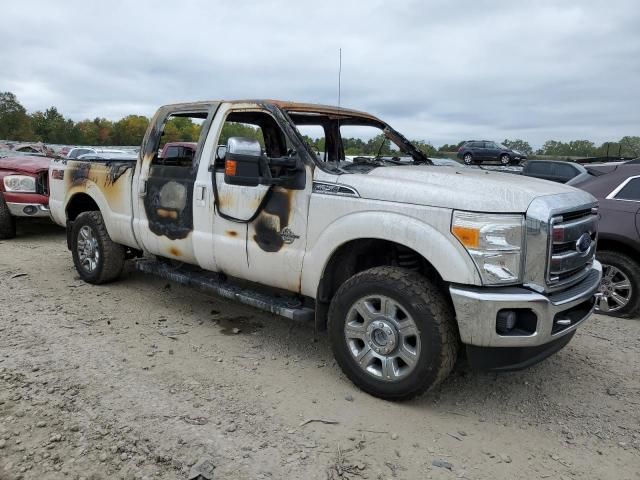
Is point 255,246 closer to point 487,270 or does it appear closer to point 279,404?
point 279,404

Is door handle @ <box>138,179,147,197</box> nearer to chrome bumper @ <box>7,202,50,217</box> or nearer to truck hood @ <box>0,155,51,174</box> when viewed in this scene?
chrome bumper @ <box>7,202,50,217</box>

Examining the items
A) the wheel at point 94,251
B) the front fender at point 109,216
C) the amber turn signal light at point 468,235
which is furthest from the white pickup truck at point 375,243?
the wheel at point 94,251

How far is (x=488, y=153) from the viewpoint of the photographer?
95.6 ft

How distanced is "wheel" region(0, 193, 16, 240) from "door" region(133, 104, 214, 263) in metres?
4.58

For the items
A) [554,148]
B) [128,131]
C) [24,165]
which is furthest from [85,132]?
[24,165]

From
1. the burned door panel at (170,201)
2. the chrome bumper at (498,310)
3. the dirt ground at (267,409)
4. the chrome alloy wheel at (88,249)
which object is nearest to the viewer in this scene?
the dirt ground at (267,409)

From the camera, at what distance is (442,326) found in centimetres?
318

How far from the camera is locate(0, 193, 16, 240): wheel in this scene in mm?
8421

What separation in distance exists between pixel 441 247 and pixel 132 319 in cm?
316

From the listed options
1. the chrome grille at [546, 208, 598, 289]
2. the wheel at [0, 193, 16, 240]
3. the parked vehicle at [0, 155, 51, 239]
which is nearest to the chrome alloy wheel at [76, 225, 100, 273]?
the parked vehicle at [0, 155, 51, 239]

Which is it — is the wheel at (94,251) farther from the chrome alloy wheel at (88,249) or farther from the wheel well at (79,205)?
the wheel well at (79,205)

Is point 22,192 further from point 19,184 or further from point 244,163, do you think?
point 244,163

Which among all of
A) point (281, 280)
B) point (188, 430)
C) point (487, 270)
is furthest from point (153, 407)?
point (487, 270)

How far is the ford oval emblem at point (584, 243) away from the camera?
11.1 ft
